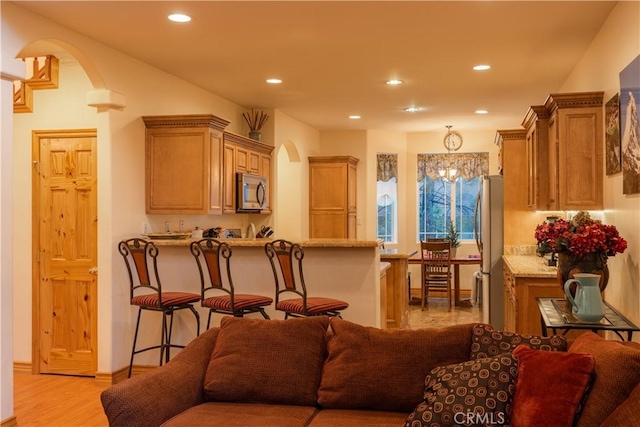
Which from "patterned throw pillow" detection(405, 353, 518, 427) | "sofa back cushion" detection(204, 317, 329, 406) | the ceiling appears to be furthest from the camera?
the ceiling

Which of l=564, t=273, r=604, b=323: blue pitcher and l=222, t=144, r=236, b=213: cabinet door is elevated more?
l=222, t=144, r=236, b=213: cabinet door

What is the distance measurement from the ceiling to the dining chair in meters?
2.37

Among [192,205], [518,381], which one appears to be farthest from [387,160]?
[518,381]

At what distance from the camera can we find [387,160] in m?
10.6

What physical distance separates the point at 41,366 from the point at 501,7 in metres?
4.77

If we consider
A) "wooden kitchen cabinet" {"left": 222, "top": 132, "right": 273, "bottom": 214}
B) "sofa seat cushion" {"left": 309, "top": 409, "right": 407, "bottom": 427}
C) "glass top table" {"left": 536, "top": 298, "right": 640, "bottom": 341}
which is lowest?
"sofa seat cushion" {"left": 309, "top": 409, "right": 407, "bottom": 427}

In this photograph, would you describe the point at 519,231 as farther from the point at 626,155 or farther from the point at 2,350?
the point at 2,350

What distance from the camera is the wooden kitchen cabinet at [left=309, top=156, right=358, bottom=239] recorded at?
31.1 feet

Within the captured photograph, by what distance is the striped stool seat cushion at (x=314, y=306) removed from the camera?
4582 mm

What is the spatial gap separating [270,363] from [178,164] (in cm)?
307

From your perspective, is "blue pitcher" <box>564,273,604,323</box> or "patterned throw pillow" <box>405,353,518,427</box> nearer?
"patterned throw pillow" <box>405,353,518,427</box>

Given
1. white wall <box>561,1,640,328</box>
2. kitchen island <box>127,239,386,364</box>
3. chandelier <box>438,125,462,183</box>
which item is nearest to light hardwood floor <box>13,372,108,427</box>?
kitchen island <box>127,239,386,364</box>

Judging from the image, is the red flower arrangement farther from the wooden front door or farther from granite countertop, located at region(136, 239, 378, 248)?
the wooden front door

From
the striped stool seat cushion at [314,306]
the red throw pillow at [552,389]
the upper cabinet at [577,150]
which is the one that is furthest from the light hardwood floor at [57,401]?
the upper cabinet at [577,150]
